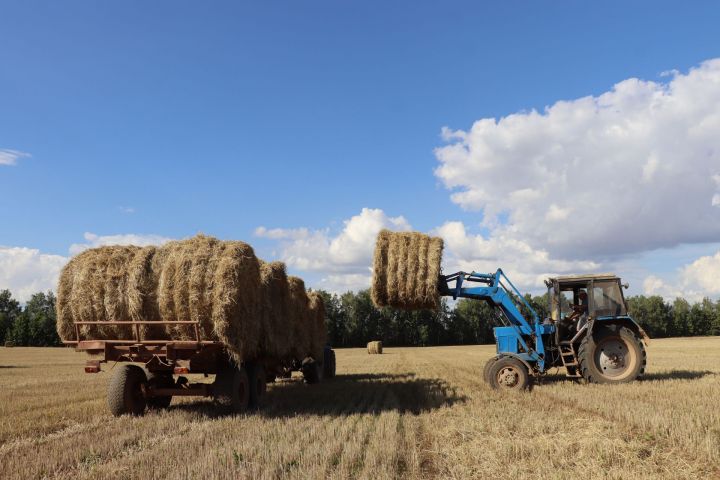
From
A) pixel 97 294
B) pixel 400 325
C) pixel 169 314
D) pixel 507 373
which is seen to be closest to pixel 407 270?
pixel 507 373

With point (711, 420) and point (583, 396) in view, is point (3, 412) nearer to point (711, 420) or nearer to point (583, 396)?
point (583, 396)

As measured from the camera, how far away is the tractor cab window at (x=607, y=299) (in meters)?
12.2

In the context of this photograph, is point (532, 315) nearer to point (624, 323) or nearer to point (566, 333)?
point (566, 333)

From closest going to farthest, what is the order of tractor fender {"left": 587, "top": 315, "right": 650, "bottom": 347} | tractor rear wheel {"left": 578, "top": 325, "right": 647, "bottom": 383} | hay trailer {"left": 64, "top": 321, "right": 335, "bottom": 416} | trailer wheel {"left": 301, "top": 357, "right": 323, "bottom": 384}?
hay trailer {"left": 64, "top": 321, "right": 335, "bottom": 416}
tractor rear wheel {"left": 578, "top": 325, "right": 647, "bottom": 383}
tractor fender {"left": 587, "top": 315, "right": 650, "bottom": 347}
trailer wheel {"left": 301, "top": 357, "right": 323, "bottom": 384}

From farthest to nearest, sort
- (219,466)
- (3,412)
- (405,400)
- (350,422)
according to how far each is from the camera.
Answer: (405,400), (3,412), (350,422), (219,466)

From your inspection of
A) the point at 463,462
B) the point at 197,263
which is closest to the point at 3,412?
the point at 197,263

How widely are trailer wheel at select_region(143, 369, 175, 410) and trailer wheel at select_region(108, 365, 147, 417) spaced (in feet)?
1.58

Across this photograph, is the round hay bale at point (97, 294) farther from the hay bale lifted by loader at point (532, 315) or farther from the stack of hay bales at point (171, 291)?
the hay bale lifted by loader at point (532, 315)

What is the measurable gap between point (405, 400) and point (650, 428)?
4.58m

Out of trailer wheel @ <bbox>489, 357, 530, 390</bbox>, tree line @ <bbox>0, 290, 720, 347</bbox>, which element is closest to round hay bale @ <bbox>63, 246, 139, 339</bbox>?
trailer wheel @ <bbox>489, 357, 530, 390</bbox>

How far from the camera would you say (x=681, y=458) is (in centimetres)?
539

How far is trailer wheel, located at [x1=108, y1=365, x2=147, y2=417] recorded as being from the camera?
8.83 metres

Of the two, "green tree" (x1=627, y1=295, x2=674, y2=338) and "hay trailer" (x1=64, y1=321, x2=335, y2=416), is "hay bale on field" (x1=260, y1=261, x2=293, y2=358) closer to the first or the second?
"hay trailer" (x1=64, y1=321, x2=335, y2=416)

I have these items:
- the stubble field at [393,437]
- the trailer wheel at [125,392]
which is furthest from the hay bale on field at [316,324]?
the trailer wheel at [125,392]
